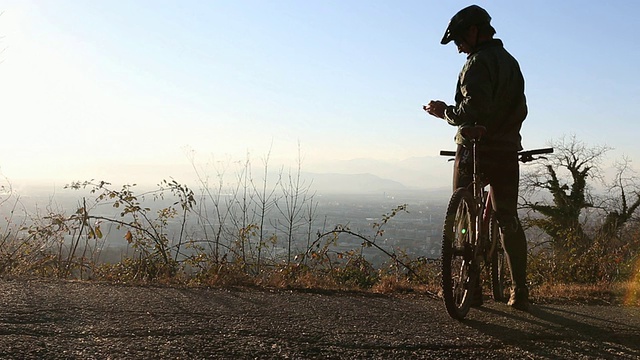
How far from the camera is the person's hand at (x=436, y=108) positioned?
3480 mm

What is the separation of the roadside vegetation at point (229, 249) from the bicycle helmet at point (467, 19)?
207cm

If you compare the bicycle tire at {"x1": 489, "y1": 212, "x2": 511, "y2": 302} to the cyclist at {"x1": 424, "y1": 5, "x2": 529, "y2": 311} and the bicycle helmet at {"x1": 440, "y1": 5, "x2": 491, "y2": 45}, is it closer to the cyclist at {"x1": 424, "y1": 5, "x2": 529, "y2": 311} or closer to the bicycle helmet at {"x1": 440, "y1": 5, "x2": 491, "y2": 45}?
the cyclist at {"x1": 424, "y1": 5, "x2": 529, "y2": 311}

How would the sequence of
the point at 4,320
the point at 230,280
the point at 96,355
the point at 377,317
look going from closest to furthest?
the point at 96,355, the point at 4,320, the point at 377,317, the point at 230,280

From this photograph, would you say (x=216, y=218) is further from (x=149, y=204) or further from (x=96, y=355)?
(x=96, y=355)

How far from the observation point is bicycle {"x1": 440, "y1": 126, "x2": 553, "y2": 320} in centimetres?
305

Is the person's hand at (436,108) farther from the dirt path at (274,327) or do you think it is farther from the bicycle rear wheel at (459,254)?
the dirt path at (274,327)

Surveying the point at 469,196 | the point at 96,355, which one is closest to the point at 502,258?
the point at 469,196

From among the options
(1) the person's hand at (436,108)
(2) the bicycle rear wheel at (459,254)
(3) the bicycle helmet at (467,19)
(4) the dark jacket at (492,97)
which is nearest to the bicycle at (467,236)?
(2) the bicycle rear wheel at (459,254)

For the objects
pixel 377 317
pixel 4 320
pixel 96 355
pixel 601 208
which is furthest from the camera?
pixel 601 208

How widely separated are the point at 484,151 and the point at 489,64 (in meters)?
0.55

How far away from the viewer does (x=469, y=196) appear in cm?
325

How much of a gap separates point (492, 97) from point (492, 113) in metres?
0.10

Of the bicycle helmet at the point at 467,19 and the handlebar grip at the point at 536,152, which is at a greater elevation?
the bicycle helmet at the point at 467,19

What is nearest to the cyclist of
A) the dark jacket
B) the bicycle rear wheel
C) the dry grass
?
the dark jacket
